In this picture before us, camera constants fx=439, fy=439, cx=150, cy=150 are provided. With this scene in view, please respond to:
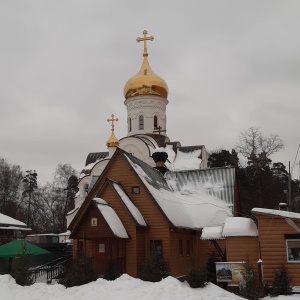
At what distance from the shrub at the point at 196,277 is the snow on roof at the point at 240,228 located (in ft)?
9.00

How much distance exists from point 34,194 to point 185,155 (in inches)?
1216

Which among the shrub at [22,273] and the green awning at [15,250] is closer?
the shrub at [22,273]

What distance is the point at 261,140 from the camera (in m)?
42.4

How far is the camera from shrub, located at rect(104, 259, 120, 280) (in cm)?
1764

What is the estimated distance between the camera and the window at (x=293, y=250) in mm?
16281

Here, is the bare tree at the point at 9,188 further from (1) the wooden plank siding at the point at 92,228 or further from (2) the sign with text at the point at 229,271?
(2) the sign with text at the point at 229,271

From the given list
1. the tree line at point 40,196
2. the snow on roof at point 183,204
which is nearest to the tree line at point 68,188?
the tree line at point 40,196

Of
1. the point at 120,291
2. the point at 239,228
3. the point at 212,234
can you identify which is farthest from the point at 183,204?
the point at 120,291

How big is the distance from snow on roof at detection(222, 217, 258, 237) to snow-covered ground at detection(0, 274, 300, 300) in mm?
2842

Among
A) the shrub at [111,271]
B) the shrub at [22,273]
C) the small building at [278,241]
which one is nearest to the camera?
the shrub at [22,273]

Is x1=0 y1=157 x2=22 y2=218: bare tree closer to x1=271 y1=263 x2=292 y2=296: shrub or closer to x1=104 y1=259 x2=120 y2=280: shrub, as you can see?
x1=104 y1=259 x2=120 y2=280: shrub

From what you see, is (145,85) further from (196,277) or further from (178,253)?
(196,277)

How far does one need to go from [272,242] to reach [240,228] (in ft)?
4.72

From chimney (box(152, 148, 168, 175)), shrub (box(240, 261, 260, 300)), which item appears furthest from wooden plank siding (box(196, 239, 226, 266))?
shrub (box(240, 261, 260, 300))
